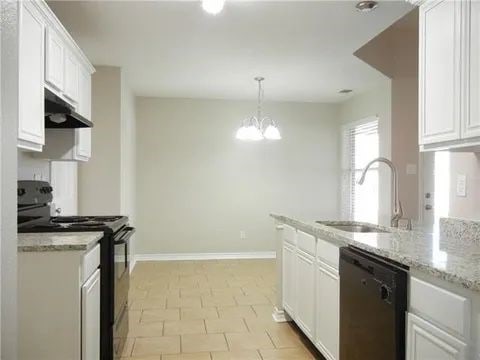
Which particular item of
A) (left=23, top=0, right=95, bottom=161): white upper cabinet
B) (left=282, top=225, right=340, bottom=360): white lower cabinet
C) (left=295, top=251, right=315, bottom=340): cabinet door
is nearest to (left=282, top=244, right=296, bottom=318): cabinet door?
(left=282, top=225, right=340, bottom=360): white lower cabinet

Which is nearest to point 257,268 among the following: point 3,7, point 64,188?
point 64,188

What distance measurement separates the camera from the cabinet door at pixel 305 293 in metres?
2.84

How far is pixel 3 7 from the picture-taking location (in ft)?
2.44

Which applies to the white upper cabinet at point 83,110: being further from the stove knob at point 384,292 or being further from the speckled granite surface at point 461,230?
the speckled granite surface at point 461,230

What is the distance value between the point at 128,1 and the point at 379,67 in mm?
2846

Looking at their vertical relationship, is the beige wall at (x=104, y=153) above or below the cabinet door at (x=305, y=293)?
above

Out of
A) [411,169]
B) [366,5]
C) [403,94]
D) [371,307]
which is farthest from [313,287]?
[403,94]

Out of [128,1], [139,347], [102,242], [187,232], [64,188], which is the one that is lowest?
[139,347]

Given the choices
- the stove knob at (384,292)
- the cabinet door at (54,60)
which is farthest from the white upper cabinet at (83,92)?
the stove knob at (384,292)

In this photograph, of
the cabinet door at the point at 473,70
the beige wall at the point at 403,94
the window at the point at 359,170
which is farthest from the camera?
the window at the point at 359,170

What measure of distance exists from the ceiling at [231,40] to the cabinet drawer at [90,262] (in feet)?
5.65

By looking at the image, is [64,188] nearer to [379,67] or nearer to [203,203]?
[203,203]

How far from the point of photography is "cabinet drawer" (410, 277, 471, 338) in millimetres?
1349

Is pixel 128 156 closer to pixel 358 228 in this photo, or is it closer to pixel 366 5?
pixel 358 228
